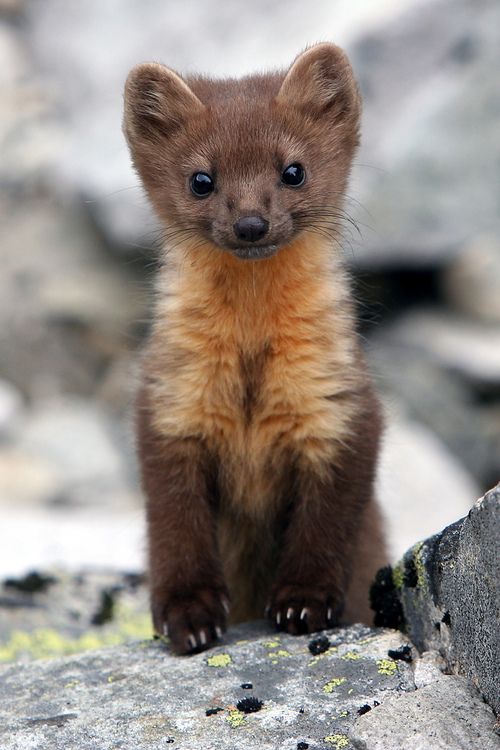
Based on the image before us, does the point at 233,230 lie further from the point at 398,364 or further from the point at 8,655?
the point at 398,364

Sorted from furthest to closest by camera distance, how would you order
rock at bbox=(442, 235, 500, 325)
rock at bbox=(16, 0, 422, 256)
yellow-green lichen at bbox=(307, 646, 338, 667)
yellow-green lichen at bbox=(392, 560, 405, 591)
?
1. rock at bbox=(16, 0, 422, 256)
2. rock at bbox=(442, 235, 500, 325)
3. yellow-green lichen at bbox=(392, 560, 405, 591)
4. yellow-green lichen at bbox=(307, 646, 338, 667)

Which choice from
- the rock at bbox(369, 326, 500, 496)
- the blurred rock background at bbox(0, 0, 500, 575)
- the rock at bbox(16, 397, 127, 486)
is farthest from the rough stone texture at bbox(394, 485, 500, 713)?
the rock at bbox(16, 397, 127, 486)

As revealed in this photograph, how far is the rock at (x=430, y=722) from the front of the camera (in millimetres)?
2826

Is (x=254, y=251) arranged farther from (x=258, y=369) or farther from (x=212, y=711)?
(x=212, y=711)

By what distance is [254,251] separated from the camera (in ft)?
13.1

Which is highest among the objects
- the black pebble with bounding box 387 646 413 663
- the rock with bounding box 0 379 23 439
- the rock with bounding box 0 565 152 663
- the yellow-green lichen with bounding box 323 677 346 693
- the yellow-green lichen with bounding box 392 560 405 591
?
the rock with bounding box 0 379 23 439

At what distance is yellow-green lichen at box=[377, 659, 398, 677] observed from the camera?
131 inches

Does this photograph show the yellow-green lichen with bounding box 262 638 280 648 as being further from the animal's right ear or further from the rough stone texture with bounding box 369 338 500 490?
the rough stone texture with bounding box 369 338 500 490

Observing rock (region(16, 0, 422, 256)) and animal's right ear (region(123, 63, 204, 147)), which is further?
rock (region(16, 0, 422, 256))

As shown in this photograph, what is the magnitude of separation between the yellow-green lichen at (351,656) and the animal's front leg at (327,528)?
538 mm

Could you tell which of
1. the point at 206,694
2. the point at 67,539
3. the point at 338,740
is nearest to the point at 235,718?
the point at 206,694

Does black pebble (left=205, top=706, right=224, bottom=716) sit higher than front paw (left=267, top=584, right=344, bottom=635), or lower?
lower

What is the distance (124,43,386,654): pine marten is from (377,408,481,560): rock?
379 cm

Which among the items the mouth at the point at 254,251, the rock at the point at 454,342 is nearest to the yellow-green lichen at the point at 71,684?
the mouth at the point at 254,251
